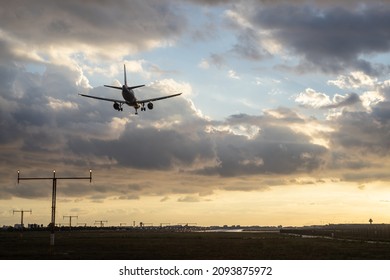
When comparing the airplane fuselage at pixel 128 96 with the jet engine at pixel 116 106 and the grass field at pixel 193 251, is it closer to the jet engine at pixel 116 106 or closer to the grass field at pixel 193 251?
the jet engine at pixel 116 106

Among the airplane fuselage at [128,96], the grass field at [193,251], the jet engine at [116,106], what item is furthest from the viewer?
the airplane fuselage at [128,96]

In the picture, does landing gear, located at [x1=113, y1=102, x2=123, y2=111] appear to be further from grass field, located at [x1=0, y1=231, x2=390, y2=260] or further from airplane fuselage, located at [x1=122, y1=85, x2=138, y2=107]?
grass field, located at [x1=0, y1=231, x2=390, y2=260]

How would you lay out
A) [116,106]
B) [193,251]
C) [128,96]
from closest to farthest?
[193,251], [116,106], [128,96]

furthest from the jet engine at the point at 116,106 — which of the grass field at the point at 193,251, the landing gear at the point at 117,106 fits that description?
the grass field at the point at 193,251

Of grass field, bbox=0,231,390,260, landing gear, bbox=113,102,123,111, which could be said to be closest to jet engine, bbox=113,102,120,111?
landing gear, bbox=113,102,123,111

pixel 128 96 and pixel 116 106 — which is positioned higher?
pixel 128 96

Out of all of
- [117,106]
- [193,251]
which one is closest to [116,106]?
[117,106]

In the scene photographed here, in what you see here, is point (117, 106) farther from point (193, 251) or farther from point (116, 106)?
point (193, 251)

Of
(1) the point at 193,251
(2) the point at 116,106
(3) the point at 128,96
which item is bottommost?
(1) the point at 193,251

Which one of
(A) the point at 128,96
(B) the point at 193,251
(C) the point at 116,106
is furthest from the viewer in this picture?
(A) the point at 128,96

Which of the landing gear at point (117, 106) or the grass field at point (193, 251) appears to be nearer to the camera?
the grass field at point (193, 251)
